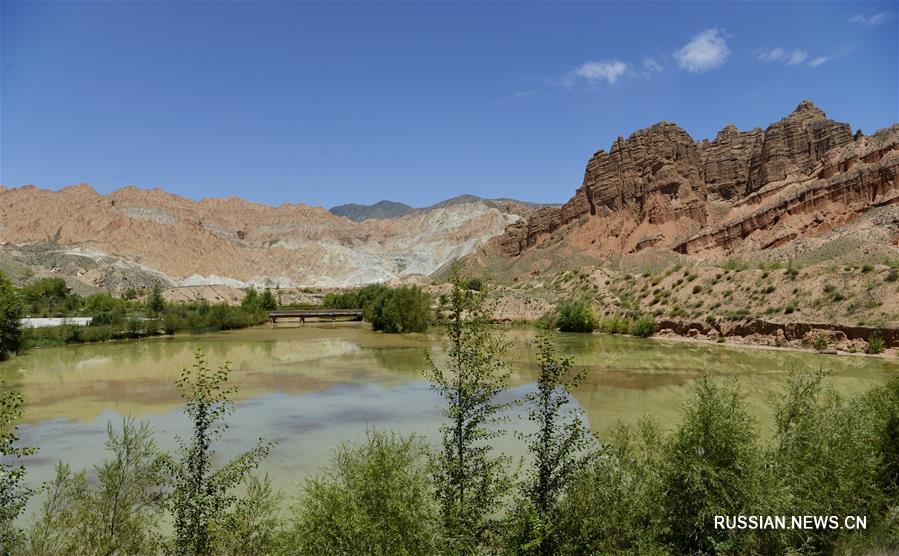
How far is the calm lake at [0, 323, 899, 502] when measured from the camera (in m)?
20.9

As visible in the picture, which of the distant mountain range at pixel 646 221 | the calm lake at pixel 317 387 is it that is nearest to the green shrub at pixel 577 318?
the calm lake at pixel 317 387

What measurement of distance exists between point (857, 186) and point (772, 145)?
34084 millimetres

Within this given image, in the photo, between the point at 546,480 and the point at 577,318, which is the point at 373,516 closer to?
the point at 546,480

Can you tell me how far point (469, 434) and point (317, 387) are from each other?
78.8ft

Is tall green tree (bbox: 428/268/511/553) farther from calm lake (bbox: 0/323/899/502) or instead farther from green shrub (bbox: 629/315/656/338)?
green shrub (bbox: 629/315/656/338)

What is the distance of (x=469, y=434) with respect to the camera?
426 inches

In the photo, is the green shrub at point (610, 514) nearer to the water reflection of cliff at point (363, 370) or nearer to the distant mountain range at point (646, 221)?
the water reflection of cliff at point (363, 370)

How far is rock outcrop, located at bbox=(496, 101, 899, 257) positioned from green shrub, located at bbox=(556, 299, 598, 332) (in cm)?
4170

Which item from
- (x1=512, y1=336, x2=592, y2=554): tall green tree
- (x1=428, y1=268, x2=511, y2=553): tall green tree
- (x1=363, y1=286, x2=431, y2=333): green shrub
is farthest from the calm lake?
(x1=363, y1=286, x2=431, y2=333): green shrub

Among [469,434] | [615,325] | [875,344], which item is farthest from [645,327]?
[469,434]

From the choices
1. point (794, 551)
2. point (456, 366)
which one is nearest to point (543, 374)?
point (456, 366)

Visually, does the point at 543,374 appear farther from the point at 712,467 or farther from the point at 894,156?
the point at 894,156

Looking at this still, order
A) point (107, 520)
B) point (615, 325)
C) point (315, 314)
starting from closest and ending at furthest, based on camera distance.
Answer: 1. point (107, 520)
2. point (615, 325)
3. point (315, 314)

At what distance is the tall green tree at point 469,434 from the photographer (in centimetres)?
1020
